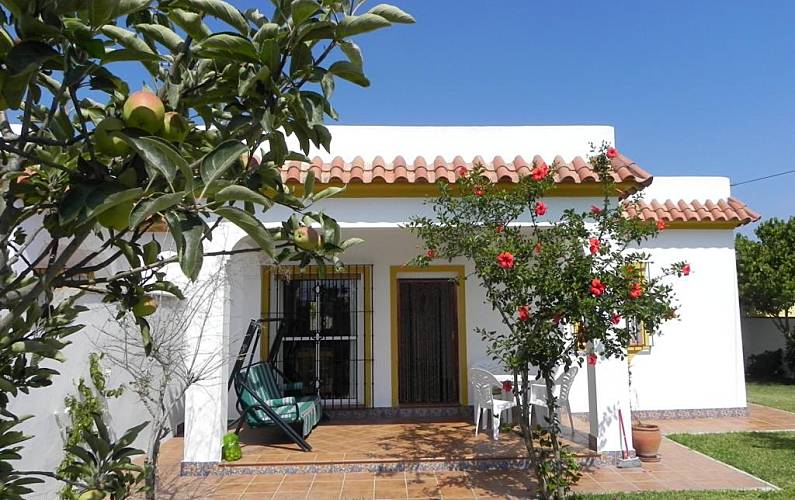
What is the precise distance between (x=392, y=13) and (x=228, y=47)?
420mm

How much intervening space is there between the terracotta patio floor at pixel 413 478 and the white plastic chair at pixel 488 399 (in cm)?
29

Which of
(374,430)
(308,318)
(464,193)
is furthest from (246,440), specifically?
(464,193)

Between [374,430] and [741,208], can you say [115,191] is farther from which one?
[741,208]

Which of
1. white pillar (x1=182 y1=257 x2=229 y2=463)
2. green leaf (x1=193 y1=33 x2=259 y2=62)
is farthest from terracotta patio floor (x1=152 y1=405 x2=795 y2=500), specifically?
green leaf (x1=193 y1=33 x2=259 y2=62)

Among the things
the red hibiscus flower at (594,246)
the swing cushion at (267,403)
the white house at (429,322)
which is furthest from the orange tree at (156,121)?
the white house at (429,322)

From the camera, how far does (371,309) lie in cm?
1012

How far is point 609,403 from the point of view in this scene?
7066 millimetres

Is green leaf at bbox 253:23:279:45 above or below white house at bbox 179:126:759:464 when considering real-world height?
above

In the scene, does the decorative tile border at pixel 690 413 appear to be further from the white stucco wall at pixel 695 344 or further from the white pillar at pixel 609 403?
the white pillar at pixel 609 403

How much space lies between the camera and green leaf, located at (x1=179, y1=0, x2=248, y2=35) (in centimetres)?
125

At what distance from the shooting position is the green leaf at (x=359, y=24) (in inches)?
50.4

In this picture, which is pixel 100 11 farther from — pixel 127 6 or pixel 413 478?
Answer: pixel 413 478

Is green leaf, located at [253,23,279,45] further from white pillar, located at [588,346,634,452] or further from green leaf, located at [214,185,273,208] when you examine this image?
white pillar, located at [588,346,634,452]

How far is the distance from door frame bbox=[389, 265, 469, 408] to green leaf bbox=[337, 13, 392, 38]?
8801mm
